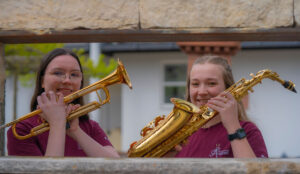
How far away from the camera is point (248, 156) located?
2.33 meters

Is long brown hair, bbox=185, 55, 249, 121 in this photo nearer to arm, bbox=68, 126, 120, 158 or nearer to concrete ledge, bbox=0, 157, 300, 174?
concrete ledge, bbox=0, 157, 300, 174

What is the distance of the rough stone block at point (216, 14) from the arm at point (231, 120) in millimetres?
496

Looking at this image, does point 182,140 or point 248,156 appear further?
point 182,140

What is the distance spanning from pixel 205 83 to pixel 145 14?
2.02 feet

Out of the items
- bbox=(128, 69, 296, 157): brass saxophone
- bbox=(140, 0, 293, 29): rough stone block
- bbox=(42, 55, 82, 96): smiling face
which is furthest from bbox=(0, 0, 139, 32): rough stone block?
bbox=(128, 69, 296, 157): brass saxophone

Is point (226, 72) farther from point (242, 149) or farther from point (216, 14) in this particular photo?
point (242, 149)

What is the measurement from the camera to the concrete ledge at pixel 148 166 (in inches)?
77.8

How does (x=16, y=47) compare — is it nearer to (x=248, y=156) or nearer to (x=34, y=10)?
(x=34, y=10)

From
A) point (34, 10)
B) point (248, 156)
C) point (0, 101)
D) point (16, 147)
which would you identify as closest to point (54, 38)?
point (34, 10)

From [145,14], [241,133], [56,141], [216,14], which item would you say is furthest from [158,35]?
[56,141]

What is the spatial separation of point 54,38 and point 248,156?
150 centimetres

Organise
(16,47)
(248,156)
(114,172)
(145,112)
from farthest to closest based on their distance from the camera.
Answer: (145,112) < (16,47) < (248,156) < (114,172)

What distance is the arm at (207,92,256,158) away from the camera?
235 cm

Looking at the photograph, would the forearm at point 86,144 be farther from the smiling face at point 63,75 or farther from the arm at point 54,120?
the smiling face at point 63,75
